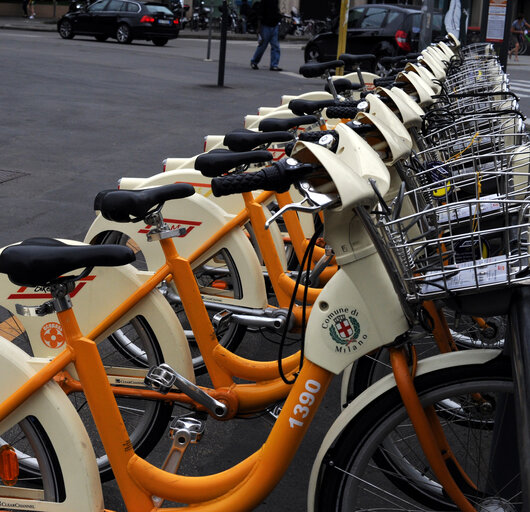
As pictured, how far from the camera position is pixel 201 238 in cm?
374

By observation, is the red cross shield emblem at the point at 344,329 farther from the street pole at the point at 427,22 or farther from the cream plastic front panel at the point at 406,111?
the street pole at the point at 427,22

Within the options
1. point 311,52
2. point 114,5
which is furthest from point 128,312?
point 114,5

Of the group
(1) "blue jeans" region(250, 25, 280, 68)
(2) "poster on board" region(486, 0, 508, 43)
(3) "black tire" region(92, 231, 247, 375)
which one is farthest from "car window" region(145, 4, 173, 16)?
(3) "black tire" region(92, 231, 247, 375)

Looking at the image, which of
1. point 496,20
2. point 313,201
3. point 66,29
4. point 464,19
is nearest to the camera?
point 313,201

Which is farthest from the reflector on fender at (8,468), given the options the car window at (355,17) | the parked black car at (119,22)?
the parked black car at (119,22)

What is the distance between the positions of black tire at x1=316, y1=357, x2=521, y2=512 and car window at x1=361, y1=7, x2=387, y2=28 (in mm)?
18016

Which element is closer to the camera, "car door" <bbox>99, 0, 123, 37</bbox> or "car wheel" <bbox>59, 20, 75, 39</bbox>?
"car door" <bbox>99, 0, 123, 37</bbox>

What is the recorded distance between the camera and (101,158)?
28.2 ft

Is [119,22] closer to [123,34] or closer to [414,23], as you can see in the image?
[123,34]

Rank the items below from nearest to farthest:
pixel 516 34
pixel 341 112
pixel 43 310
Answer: pixel 43 310
pixel 341 112
pixel 516 34

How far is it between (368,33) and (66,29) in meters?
11.3

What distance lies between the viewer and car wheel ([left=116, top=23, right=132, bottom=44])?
25.7m

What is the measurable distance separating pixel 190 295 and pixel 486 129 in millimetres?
1745

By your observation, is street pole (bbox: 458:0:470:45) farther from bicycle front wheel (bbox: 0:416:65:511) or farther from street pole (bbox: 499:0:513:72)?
bicycle front wheel (bbox: 0:416:65:511)
